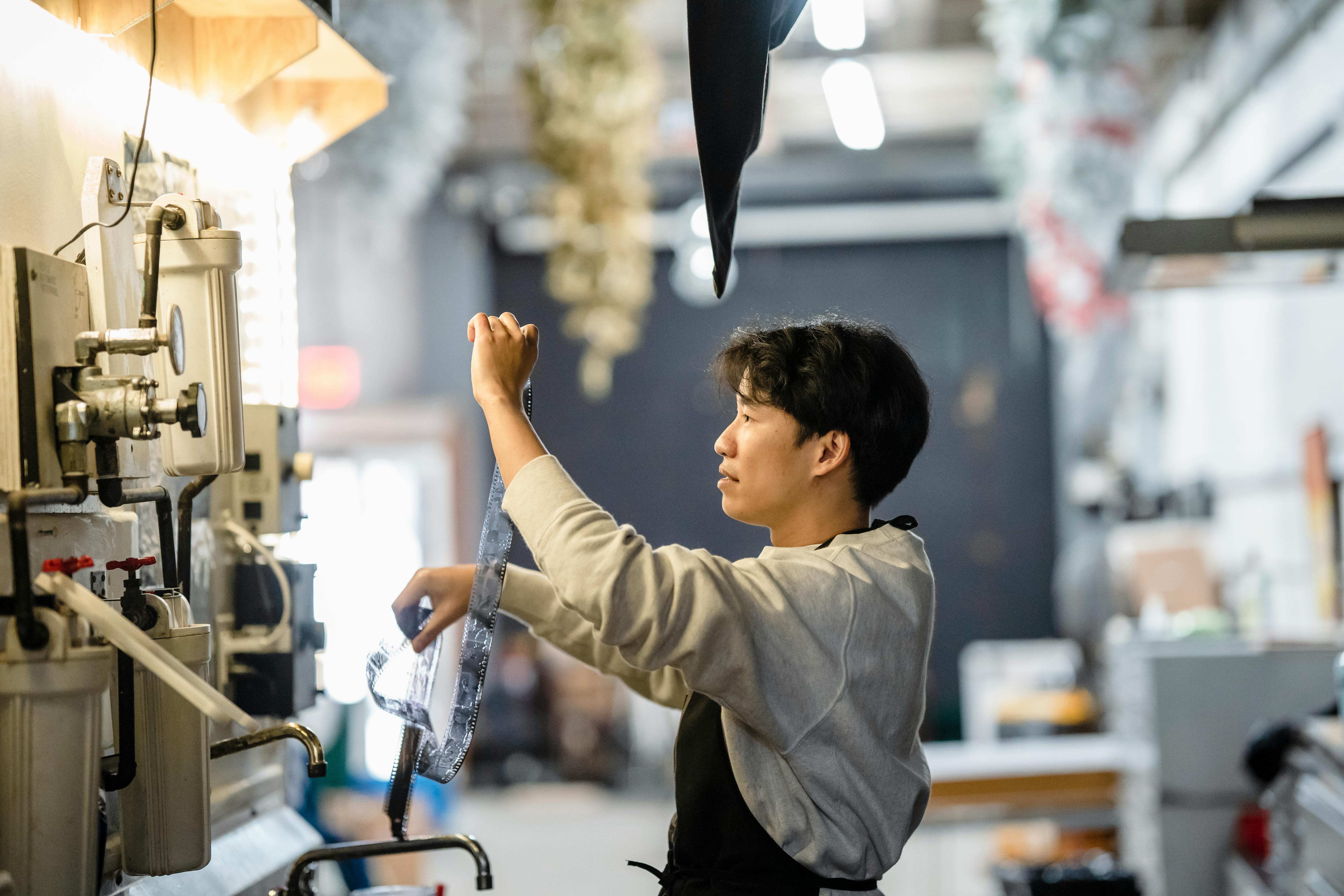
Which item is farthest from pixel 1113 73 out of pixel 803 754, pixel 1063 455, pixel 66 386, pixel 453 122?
pixel 1063 455

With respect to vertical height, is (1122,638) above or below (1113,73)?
below

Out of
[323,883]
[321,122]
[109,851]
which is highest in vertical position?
[321,122]

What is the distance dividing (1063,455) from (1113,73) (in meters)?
5.81

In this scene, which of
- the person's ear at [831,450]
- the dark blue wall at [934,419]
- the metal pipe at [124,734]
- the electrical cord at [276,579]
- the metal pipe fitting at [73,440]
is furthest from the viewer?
the dark blue wall at [934,419]

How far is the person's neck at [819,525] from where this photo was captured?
1.61m

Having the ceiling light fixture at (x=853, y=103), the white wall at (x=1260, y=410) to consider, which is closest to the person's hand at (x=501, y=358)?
the white wall at (x=1260, y=410)

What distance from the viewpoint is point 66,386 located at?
1.37 metres

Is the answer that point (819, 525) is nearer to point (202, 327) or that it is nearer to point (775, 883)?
point (775, 883)

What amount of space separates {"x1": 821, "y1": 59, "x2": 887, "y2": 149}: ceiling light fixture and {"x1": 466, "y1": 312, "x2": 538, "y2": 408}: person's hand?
4324mm

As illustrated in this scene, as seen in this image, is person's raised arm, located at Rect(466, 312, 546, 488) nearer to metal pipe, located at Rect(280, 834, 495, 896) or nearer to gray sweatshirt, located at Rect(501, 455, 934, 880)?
gray sweatshirt, located at Rect(501, 455, 934, 880)

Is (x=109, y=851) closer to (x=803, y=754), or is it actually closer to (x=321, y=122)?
(x=803, y=754)

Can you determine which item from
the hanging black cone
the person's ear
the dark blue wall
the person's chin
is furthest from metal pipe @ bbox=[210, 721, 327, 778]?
the dark blue wall

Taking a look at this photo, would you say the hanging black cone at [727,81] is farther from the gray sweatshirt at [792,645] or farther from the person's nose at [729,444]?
the gray sweatshirt at [792,645]

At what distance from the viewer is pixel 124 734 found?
1466 mm
